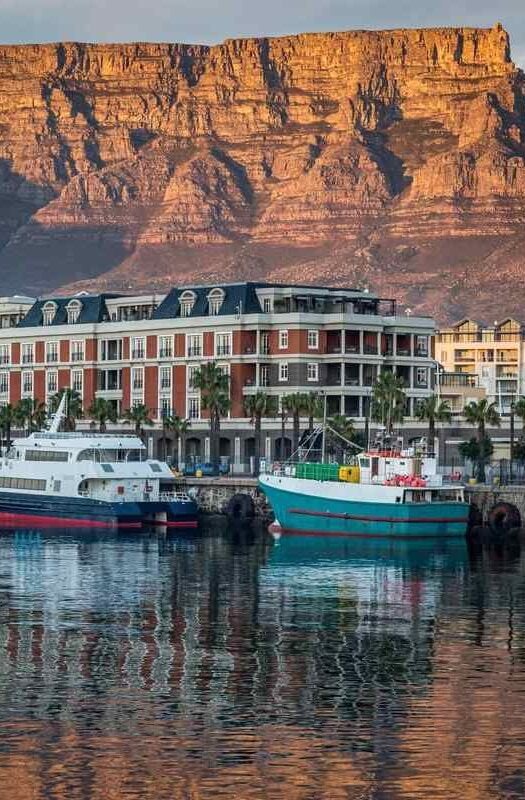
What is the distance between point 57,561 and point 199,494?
40586 mm

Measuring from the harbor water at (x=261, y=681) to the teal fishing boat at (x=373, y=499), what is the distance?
56.3ft

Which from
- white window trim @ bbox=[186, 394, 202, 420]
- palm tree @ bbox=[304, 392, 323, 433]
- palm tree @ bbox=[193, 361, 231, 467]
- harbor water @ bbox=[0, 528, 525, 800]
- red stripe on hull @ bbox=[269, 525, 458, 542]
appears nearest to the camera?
harbor water @ bbox=[0, 528, 525, 800]

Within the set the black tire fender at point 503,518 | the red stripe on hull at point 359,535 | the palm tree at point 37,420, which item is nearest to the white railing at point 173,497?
the red stripe on hull at point 359,535

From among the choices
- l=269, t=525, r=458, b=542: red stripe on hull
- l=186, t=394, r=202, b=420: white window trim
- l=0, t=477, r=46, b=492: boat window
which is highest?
l=186, t=394, r=202, b=420: white window trim

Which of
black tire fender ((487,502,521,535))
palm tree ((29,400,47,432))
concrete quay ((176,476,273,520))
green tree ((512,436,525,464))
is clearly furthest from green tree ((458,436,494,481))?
palm tree ((29,400,47,432))

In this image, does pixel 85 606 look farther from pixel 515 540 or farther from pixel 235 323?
pixel 235 323

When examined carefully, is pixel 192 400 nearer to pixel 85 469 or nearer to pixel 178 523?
pixel 178 523

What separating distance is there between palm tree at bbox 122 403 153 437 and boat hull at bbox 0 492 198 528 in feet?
101

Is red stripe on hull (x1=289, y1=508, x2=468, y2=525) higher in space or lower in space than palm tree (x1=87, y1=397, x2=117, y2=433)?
lower

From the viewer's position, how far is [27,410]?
642 feet

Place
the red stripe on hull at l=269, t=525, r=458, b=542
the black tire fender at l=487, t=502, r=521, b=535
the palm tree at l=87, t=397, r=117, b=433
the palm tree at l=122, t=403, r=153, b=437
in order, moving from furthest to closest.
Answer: the palm tree at l=87, t=397, r=117, b=433 < the palm tree at l=122, t=403, r=153, b=437 < the black tire fender at l=487, t=502, r=521, b=535 < the red stripe on hull at l=269, t=525, r=458, b=542

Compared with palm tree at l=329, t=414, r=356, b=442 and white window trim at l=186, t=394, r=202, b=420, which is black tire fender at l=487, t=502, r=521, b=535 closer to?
palm tree at l=329, t=414, r=356, b=442

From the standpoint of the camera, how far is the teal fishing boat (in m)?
140

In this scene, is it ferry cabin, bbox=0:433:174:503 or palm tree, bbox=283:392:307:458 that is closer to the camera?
ferry cabin, bbox=0:433:174:503
